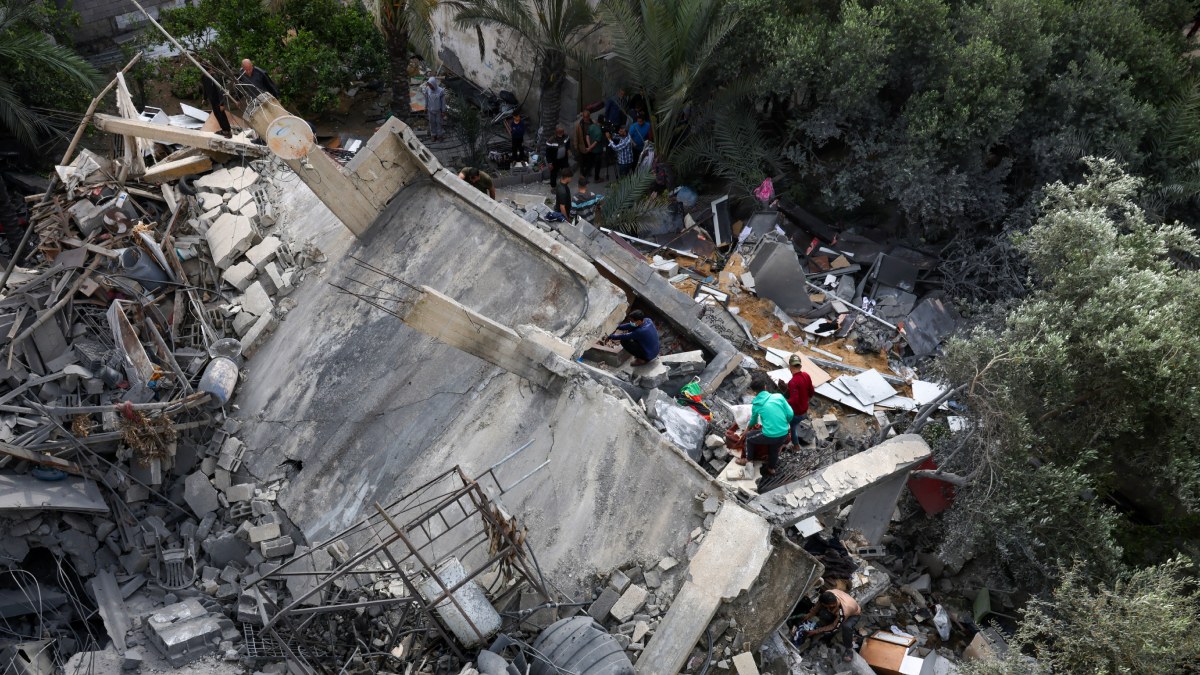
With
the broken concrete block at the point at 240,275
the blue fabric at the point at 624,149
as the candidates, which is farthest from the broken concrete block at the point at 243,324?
the blue fabric at the point at 624,149

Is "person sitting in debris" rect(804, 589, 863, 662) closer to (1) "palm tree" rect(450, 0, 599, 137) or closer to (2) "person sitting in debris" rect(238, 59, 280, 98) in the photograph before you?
(2) "person sitting in debris" rect(238, 59, 280, 98)

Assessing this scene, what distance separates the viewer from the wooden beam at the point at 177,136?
43.2 feet

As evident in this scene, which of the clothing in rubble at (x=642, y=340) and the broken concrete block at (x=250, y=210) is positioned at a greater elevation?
the broken concrete block at (x=250, y=210)

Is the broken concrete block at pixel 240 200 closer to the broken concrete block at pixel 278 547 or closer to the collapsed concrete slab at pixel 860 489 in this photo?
the broken concrete block at pixel 278 547

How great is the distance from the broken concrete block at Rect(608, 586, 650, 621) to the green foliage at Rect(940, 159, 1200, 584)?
3997 mm

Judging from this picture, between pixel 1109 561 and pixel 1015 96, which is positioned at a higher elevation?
pixel 1015 96

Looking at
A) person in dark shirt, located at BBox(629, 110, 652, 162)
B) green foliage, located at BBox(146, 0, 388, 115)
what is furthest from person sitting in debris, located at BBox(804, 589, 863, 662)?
green foliage, located at BBox(146, 0, 388, 115)

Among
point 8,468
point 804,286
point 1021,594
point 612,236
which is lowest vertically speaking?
point 1021,594

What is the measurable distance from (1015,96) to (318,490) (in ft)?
36.2

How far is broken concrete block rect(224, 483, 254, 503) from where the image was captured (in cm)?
1031

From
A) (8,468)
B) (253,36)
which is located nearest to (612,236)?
(253,36)

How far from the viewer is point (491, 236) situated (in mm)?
11445

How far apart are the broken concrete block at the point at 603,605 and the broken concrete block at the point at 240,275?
660 centimetres

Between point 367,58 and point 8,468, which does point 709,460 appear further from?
point 367,58
